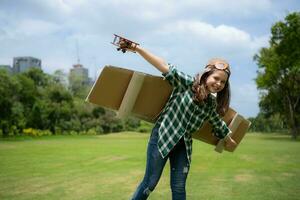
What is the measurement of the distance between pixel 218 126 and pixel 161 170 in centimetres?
80

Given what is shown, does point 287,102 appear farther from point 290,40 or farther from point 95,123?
point 95,123

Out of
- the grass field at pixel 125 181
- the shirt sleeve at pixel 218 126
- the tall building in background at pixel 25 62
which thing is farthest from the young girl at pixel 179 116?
the tall building in background at pixel 25 62

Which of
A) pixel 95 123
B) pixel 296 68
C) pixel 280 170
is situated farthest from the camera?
pixel 95 123

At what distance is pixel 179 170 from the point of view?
13.9ft

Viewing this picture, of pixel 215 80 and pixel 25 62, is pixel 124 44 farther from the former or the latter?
pixel 25 62

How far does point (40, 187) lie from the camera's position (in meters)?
7.60

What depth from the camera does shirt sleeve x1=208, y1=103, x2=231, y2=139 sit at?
14.6ft

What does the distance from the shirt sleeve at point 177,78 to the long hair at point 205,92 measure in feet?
0.22

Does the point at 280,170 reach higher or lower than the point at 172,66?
lower

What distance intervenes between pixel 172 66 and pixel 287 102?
146 feet

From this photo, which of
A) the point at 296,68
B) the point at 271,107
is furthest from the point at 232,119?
the point at 271,107

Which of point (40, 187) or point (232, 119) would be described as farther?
point (40, 187)

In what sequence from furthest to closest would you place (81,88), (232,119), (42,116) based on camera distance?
(81,88), (42,116), (232,119)

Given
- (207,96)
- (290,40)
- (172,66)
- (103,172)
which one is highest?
(290,40)
